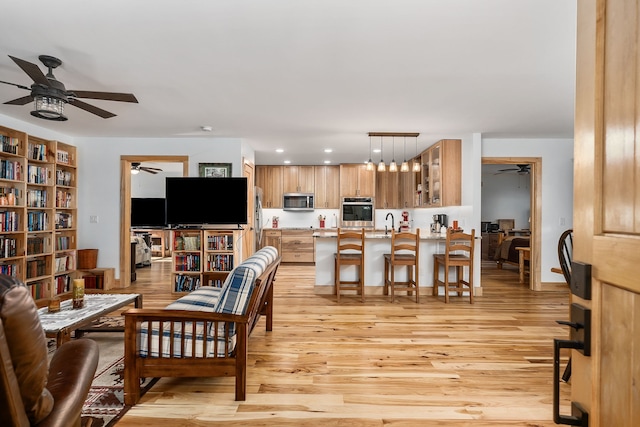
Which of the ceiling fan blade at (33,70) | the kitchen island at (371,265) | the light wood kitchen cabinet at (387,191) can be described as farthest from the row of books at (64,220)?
the light wood kitchen cabinet at (387,191)

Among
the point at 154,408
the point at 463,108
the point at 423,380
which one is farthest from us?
the point at 463,108

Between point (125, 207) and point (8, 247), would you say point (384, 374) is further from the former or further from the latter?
point (125, 207)

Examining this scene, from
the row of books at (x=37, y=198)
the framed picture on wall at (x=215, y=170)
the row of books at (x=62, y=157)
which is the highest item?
the row of books at (x=62, y=157)

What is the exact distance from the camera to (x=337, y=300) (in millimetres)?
4871

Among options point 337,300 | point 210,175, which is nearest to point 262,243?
point 210,175

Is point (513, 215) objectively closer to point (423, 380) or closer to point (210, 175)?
point (210, 175)

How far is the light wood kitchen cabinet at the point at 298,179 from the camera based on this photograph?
8742mm

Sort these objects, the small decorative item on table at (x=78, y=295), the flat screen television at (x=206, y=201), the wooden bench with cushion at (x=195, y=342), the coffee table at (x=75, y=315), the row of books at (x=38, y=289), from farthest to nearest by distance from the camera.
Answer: the flat screen television at (x=206, y=201) < the row of books at (x=38, y=289) < the small decorative item on table at (x=78, y=295) < the coffee table at (x=75, y=315) < the wooden bench with cushion at (x=195, y=342)

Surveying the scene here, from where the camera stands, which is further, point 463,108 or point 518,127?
point 518,127

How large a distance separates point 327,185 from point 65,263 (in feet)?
17.5

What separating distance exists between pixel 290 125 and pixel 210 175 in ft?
5.44

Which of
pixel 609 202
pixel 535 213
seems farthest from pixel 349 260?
pixel 609 202

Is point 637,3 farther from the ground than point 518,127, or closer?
closer

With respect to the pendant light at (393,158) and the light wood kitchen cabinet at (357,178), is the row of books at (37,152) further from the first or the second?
the light wood kitchen cabinet at (357,178)
